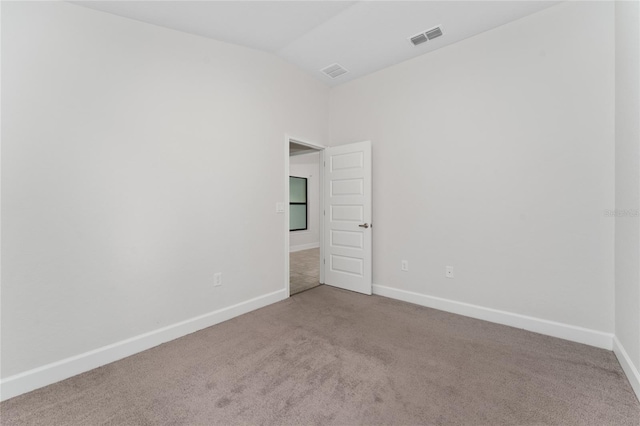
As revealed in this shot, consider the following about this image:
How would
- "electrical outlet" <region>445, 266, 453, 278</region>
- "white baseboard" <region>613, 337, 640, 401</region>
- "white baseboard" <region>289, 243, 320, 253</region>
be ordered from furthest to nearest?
"white baseboard" <region>289, 243, 320, 253</region>, "electrical outlet" <region>445, 266, 453, 278</region>, "white baseboard" <region>613, 337, 640, 401</region>

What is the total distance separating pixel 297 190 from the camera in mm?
7824

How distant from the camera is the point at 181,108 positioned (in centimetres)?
254

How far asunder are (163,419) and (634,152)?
138 inches

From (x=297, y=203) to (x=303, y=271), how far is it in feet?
10.2

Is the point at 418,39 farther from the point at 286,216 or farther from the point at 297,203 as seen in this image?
the point at 297,203

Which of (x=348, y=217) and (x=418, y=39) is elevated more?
(x=418, y=39)

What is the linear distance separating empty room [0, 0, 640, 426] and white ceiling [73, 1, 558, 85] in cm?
2

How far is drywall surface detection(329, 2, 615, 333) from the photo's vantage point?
2.31 metres

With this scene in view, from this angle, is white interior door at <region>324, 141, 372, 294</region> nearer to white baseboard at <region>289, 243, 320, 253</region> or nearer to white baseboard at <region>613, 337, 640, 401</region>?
white baseboard at <region>613, 337, 640, 401</region>

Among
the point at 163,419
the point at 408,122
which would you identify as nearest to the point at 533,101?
the point at 408,122

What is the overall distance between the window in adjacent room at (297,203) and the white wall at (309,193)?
0.40 feet

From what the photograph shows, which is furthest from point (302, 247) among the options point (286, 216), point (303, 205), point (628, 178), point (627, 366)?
point (628, 178)

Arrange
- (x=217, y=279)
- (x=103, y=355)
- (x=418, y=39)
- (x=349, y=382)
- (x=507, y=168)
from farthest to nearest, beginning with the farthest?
(x=418, y=39), (x=217, y=279), (x=507, y=168), (x=103, y=355), (x=349, y=382)

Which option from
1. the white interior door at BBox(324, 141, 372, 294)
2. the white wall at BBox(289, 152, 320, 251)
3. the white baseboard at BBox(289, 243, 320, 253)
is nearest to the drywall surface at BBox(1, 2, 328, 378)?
the white interior door at BBox(324, 141, 372, 294)
